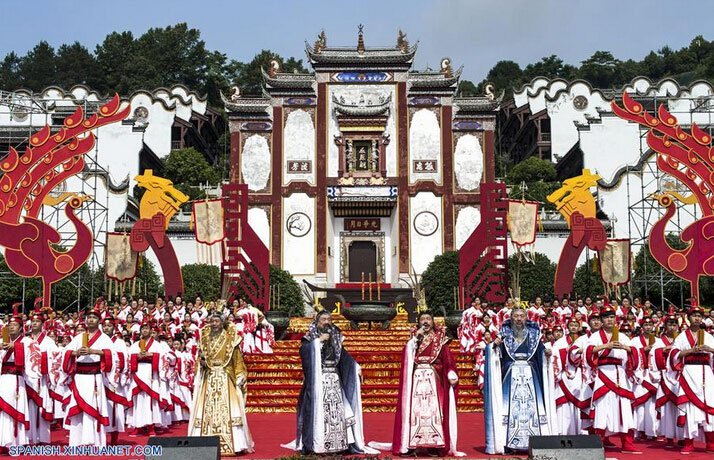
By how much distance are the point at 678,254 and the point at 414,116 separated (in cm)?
1435

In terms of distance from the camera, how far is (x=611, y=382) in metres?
8.78

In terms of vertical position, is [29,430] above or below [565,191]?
below

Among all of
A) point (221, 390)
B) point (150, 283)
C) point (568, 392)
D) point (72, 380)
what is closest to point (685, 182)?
point (568, 392)

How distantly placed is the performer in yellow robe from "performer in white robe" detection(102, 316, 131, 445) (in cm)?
97

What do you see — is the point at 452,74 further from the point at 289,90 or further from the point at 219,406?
the point at 219,406

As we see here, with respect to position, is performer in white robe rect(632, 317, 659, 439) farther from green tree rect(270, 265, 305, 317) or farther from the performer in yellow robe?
green tree rect(270, 265, 305, 317)

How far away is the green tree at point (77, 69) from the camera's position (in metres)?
52.1

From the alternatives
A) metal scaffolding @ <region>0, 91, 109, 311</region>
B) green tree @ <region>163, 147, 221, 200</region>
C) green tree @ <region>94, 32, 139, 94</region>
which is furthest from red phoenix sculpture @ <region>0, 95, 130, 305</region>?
green tree @ <region>94, 32, 139, 94</region>

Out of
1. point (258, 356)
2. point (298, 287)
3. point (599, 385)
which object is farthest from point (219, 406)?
point (298, 287)

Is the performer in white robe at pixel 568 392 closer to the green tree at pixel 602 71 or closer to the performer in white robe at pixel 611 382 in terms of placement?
the performer in white robe at pixel 611 382

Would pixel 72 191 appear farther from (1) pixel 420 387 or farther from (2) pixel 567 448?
(2) pixel 567 448

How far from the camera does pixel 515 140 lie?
1812 inches

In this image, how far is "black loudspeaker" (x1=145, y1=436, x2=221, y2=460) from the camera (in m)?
6.84

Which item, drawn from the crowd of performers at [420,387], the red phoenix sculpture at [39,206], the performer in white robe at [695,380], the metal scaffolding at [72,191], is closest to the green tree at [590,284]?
the metal scaffolding at [72,191]
